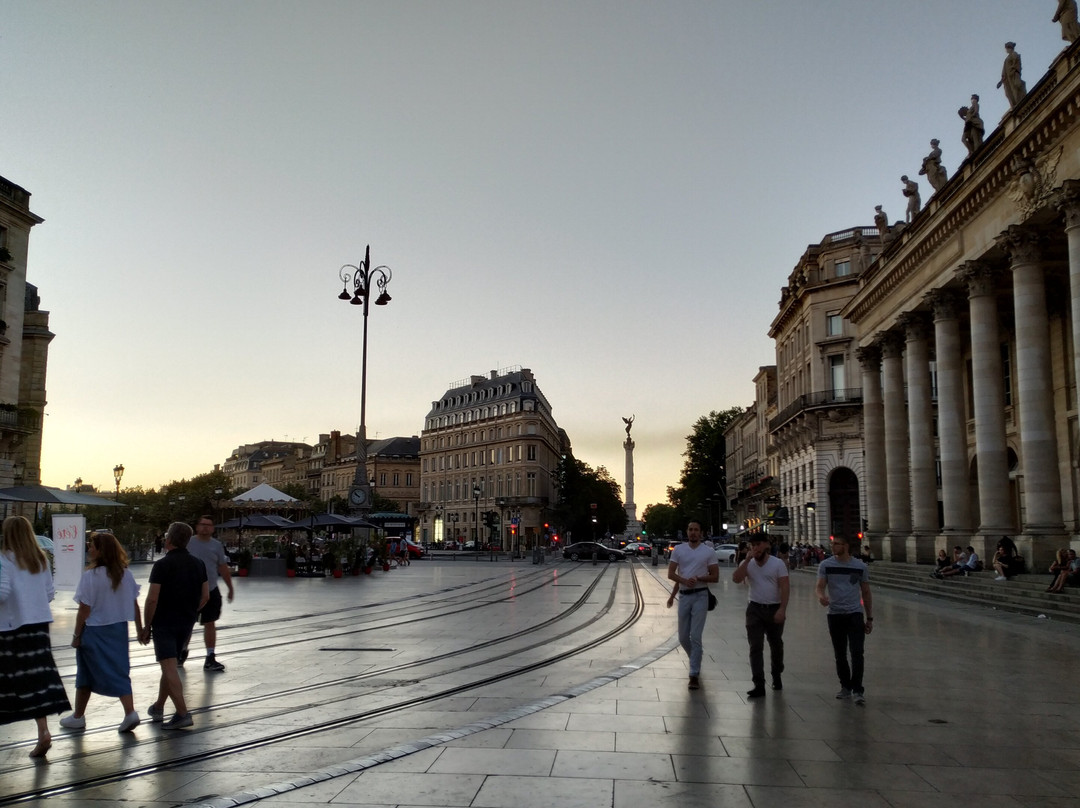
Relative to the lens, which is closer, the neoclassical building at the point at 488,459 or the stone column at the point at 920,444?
the stone column at the point at 920,444

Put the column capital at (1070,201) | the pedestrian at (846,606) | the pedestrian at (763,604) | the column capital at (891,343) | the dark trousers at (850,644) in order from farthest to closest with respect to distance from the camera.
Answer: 1. the column capital at (891,343)
2. the column capital at (1070,201)
3. the pedestrian at (763,604)
4. the pedestrian at (846,606)
5. the dark trousers at (850,644)

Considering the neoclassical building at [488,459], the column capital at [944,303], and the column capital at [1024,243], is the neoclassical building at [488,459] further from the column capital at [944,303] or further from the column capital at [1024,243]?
the column capital at [1024,243]

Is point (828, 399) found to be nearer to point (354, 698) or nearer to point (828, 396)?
point (828, 396)

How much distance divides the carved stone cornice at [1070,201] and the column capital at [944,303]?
8.32 m

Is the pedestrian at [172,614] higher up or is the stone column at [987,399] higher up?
the stone column at [987,399]

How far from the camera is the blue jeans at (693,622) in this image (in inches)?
385

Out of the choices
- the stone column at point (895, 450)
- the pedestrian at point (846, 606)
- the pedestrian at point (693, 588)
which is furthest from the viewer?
the stone column at point (895, 450)

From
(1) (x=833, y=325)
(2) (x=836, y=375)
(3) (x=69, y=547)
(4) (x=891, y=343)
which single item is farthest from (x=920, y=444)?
(3) (x=69, y=547)

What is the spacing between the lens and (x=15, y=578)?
6.48 metres

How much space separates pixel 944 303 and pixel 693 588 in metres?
24.5

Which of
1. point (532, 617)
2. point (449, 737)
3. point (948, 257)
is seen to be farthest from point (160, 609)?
point (948, 257)

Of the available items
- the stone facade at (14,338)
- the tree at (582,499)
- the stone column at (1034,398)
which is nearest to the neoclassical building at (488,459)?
the tree at (582,499)

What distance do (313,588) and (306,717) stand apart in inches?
795

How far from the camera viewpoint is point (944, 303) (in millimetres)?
30172
